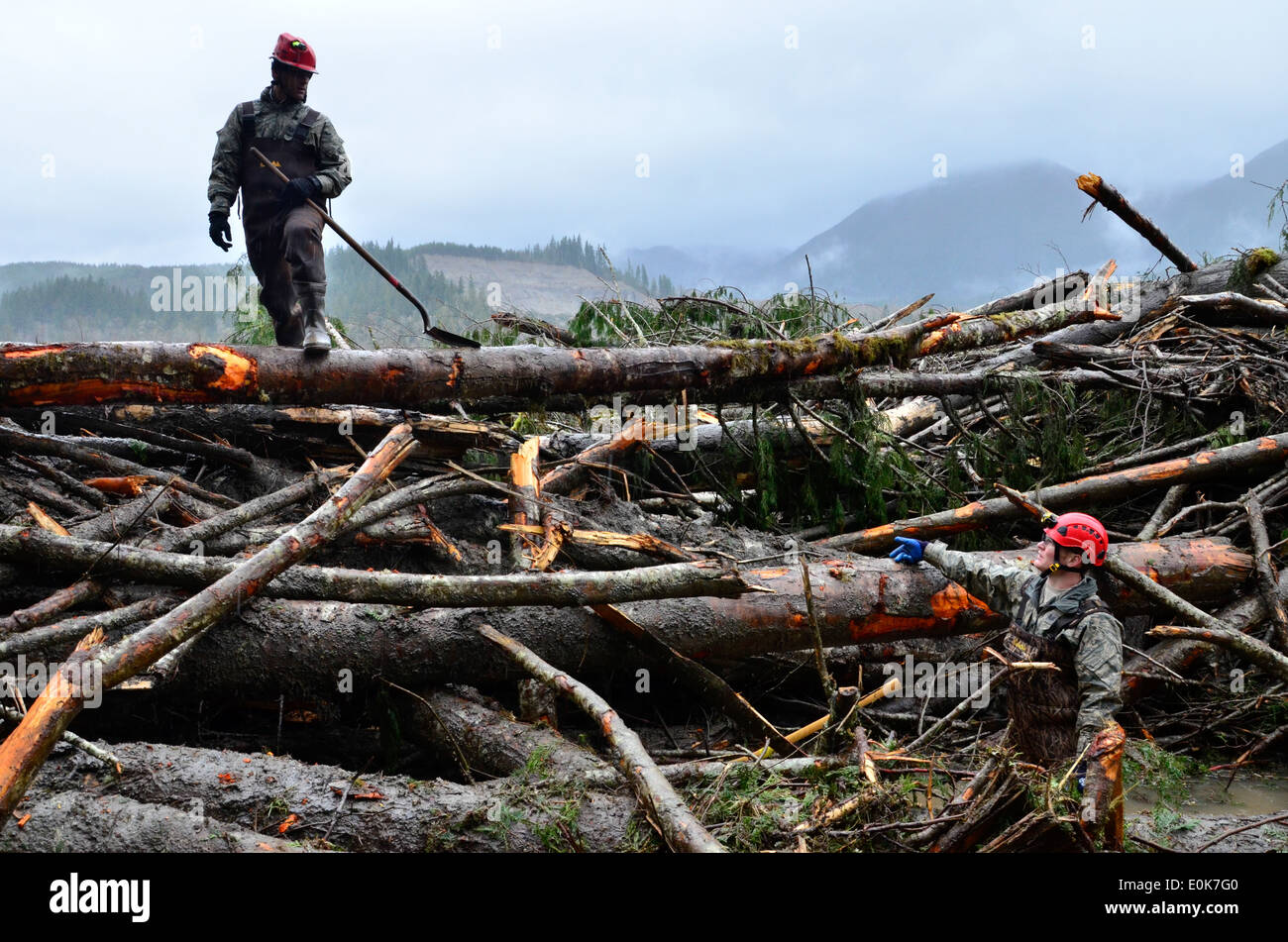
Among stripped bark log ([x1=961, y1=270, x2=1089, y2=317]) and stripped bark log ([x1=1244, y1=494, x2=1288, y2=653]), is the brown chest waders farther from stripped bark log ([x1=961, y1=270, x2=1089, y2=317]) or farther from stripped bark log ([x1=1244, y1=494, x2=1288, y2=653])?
stripped bark log ([x1=961, y1=270, x2=1089, y2=317])

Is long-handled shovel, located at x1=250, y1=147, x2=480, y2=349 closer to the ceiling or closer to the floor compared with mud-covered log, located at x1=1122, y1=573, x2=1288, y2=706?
closer to the ceiling

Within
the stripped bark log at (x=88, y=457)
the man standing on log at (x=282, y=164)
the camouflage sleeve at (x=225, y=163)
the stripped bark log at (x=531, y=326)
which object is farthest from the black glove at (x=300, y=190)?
the stripped bark log at (x=531, y=326)

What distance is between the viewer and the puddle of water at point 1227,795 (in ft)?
14.7

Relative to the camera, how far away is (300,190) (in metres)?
5.63

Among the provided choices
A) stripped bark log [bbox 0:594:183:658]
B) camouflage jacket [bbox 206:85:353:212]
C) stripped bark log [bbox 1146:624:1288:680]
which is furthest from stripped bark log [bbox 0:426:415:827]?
stripped bark log [bbox 1146:624:1288:680]

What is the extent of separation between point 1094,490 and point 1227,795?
6.75 ft

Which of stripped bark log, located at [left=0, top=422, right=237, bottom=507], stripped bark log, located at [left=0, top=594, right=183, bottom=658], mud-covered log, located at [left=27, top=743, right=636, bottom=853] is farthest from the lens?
stripped bark log, located at [left=0, top=422, right=237, bottom=507]

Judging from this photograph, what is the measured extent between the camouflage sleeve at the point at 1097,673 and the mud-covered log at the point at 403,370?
9.11ft

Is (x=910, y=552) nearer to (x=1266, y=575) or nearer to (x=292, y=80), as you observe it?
(x=1266, y=575)

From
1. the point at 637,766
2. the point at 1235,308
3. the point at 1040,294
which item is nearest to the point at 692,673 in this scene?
the point at 637,766

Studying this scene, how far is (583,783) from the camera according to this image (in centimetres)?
364

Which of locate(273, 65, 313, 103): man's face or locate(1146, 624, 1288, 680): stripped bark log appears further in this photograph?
locate(273, 65, 313, 103): man's face

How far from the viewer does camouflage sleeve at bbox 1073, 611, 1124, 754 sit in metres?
3.54

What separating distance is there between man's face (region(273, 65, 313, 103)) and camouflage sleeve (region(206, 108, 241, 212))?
13.8 inches
